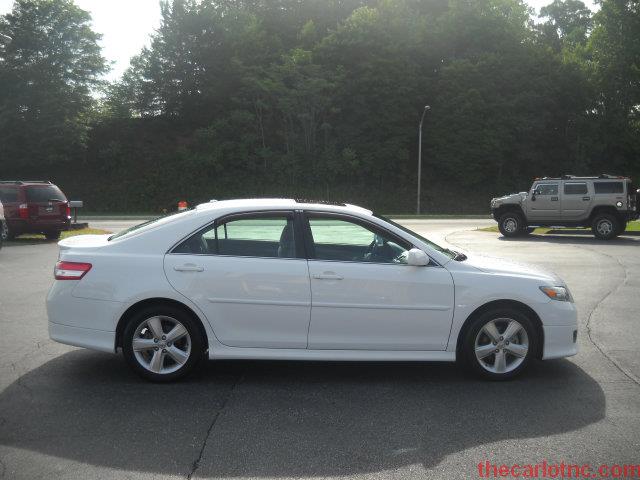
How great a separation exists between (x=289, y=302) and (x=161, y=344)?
1129 millimetres

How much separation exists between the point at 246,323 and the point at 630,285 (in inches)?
322

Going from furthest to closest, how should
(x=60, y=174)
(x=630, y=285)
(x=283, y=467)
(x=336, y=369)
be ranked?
1. (x=60, y=174)
2. (x=630, y=285)
3. (x=336, y=369)
4. (x=283, y=467)

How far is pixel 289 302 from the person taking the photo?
5219 mm

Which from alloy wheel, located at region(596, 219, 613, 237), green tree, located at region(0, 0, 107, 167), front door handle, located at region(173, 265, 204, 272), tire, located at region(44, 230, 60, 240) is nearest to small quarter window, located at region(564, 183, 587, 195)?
alloy wheel, located at region(596, 219, 613, 237)

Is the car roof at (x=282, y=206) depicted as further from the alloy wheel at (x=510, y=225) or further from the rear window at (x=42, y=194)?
the alloy wheel at (x=510, y=225)

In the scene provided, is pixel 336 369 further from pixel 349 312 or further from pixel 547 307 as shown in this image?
pixel 547 307

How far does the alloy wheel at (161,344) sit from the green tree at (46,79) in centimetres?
4339

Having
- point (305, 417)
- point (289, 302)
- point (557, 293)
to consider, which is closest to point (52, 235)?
point (289, 302)

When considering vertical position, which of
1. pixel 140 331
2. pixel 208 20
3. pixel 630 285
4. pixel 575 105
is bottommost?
pixel 630 285

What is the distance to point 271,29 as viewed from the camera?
6322 centimetres

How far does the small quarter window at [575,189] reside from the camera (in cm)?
2159

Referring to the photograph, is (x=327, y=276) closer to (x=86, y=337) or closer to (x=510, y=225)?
(x=86, y=337)

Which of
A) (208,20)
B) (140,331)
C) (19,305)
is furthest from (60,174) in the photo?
(140,331)

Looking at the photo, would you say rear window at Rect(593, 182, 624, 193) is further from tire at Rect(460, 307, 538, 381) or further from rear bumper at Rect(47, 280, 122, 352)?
rear bumper at Rect(47, 280, 122, 352)
